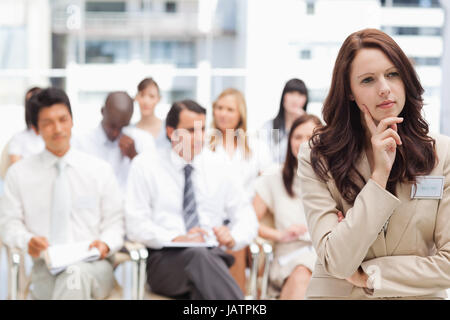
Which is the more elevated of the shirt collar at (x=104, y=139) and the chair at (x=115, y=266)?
the shirt collar at (x=104, y=139)

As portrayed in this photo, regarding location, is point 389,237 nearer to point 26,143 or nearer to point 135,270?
point 135,270

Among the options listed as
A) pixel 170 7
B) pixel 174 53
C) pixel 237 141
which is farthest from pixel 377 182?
pixel 170 7

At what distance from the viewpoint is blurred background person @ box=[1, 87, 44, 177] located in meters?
3.14

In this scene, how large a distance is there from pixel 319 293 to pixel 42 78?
3.07m

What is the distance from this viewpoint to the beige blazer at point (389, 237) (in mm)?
1426

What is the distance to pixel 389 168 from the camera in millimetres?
1434

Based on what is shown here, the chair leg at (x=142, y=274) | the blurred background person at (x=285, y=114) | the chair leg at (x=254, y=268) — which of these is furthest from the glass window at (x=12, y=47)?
the chair leg at (x=254, y=268)

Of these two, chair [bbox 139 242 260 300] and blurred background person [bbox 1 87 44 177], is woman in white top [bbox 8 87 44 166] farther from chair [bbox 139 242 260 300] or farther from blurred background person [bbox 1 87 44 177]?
chair [bbox 139 242 260 300]

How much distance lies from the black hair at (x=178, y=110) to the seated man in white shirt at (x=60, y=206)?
424 mm

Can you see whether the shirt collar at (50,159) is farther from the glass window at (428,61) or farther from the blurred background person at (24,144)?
the glass window at (428,61)

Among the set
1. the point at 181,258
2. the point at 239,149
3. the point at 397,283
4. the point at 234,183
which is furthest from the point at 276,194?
the point at 397,283

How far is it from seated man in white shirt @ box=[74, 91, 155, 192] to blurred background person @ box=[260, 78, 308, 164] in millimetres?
735

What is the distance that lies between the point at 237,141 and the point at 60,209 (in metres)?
1.21

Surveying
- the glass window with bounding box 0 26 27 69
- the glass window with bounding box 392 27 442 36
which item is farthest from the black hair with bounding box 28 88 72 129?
the glass window with bounding box 392 27 442 36
